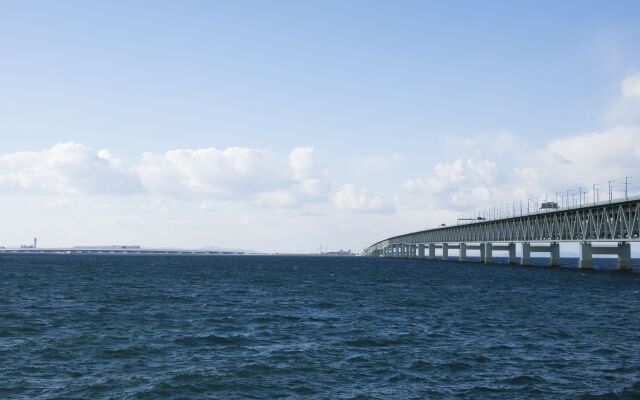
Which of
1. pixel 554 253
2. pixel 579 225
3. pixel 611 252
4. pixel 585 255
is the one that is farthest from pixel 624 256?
pixel 554 253

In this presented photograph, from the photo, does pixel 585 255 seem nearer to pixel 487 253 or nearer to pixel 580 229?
pixel 580 229

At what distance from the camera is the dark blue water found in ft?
82.4

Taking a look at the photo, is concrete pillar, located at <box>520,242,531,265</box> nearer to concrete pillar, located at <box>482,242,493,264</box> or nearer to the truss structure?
the truss structure

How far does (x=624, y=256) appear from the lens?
117 m

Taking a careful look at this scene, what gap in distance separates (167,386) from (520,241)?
140 metres

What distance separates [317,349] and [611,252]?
102495mm

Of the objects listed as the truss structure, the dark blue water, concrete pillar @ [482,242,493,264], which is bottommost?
the dark blue water

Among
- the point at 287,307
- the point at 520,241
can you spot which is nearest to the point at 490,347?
the point at 287,307

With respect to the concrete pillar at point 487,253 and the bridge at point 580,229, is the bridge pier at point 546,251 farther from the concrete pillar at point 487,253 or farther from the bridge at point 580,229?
the concrete pillar at point 487,253

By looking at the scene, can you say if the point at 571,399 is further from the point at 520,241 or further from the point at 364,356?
the point at 520,241

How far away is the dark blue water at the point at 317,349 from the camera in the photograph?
82.4ft

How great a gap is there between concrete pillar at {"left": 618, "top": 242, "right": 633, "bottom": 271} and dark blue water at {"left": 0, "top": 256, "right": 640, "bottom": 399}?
205ft

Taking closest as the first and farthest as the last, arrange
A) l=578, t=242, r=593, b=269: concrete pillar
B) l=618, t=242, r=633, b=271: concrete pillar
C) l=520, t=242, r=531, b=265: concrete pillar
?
l=618, t=242, r=633, b=271: concrete pillar → l=578, t=242, r=593, b=269: concrete pillar → l=520, t=242, r=531, b=265: concrete pillar

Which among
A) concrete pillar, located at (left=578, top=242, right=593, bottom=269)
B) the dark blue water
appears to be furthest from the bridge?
the dark blue water
